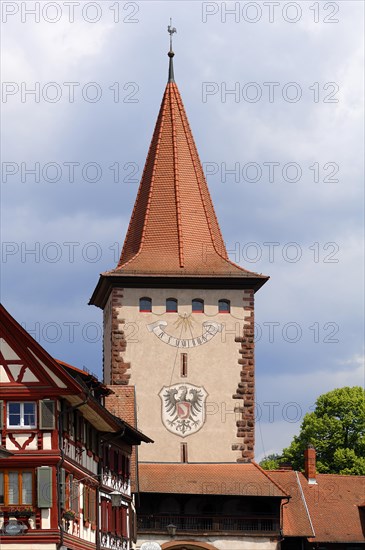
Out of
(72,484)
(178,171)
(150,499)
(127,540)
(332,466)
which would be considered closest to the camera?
(72,484)

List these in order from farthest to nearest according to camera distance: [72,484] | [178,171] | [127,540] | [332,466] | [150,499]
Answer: [332,466], [178,171], [150,499], [127,540], [72,484]

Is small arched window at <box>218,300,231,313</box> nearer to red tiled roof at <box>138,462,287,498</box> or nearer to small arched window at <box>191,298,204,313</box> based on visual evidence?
small arched window at <box>191,298,204,313</box>

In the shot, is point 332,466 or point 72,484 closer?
point 72,484

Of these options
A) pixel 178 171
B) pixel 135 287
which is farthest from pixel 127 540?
pixel 178 171

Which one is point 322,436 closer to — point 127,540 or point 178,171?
point 178,171

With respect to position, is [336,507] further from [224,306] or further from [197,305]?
[197,305]

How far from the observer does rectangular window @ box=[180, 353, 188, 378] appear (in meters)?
73.3

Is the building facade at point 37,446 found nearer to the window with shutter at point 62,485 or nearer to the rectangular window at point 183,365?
the window with shutter at point 62,485

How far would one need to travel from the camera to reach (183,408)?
239 feet

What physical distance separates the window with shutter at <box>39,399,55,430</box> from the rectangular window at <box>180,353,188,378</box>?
2954cm

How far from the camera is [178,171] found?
7806 centimetres

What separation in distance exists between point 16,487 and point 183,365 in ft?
99.6

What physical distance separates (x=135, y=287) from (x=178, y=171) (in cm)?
719

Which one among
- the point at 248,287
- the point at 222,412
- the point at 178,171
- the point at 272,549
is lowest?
the point at 272,549
